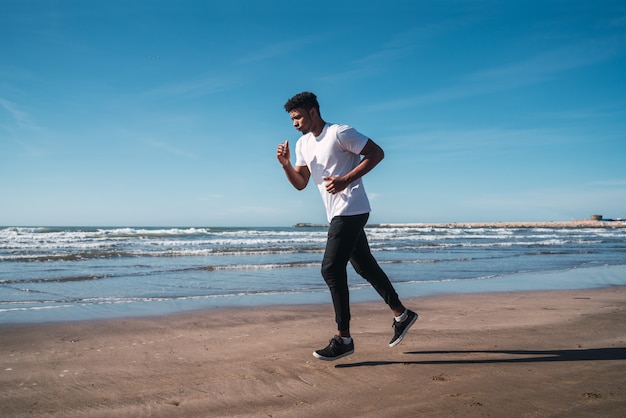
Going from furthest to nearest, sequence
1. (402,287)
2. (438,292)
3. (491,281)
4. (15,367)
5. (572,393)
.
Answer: (491,281) → (402,287) → (438,292) → (15,367) → (572,393)

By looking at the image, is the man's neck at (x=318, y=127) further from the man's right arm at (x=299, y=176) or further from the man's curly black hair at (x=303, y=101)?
the man's right arm at (x=299, y=176)

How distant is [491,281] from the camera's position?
9.47 metres

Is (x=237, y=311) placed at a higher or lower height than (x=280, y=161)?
lower

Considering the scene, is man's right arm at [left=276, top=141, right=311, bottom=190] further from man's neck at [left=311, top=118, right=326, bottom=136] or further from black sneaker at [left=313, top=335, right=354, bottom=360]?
black sneaker at [left=313, top=335, right=354, bottom=360]

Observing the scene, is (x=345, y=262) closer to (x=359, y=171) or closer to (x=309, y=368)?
(x=359, y=171)

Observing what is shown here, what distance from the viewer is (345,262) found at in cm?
357

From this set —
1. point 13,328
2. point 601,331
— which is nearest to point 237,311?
point 13,328

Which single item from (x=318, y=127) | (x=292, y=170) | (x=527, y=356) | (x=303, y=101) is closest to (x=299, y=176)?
(x=292, y=170)

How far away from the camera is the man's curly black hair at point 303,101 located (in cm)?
355

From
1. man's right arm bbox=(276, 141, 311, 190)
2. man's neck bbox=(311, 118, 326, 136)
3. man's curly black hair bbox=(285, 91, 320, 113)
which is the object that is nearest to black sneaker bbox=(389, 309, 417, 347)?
man's right arm bbox=(276, 141, 311, 190)

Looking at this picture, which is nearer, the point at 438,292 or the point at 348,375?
the point at 348,375

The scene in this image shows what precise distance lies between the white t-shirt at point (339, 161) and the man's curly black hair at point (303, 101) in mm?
195

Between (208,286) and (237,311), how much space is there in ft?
9.22

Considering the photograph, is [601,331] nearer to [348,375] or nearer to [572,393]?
[572,393]
